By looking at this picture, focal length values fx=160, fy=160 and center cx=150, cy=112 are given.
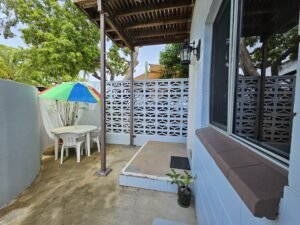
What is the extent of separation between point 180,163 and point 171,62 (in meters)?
5.08

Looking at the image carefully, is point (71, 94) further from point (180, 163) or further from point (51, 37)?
point (51, 37)

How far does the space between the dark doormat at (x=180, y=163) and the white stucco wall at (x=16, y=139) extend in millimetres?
2515

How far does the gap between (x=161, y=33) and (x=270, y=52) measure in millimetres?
3561

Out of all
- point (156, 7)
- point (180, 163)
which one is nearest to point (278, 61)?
point (180, 163)

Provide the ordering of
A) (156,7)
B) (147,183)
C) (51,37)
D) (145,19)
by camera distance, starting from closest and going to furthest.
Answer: (147,183) < (156,7) < (145,19) < (51,37)

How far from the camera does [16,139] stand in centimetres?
244

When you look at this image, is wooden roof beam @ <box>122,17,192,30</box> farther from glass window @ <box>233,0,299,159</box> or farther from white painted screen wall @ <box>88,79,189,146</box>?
glass window @ <box>233,0,299,159</box>

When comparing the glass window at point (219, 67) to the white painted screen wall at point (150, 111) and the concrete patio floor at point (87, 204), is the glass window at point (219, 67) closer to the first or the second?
the concrete patio floor at point (87, 204)

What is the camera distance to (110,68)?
10469 mm

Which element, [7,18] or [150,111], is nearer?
[150,111]

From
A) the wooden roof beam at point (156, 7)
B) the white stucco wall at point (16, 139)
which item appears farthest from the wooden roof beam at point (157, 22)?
the white stucco wall at point (16, 139)

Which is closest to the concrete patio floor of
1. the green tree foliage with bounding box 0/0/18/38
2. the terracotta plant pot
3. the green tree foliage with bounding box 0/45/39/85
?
the terracotta plant pot

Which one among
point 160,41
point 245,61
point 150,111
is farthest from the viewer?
point 150,111

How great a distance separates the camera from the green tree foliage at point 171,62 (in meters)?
6.85
